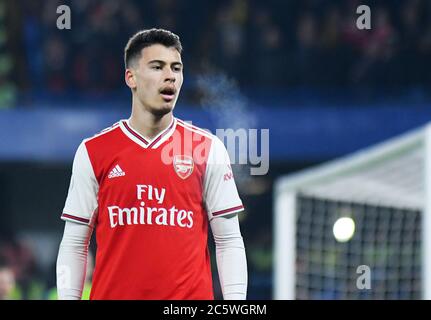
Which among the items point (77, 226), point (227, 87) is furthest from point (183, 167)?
point (227, 87)

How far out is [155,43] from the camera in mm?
3803

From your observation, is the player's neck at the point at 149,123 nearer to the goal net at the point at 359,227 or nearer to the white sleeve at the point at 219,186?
the white sleeve at the point at 219,186

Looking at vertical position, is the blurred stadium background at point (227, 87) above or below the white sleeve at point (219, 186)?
above

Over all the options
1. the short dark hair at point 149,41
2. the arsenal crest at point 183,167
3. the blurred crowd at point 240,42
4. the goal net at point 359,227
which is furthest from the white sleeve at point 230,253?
the blurred crowd at point 240,42

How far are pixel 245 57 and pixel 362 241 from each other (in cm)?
429

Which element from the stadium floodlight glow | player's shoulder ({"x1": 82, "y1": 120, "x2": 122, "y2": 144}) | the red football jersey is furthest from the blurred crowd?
the red football jersey

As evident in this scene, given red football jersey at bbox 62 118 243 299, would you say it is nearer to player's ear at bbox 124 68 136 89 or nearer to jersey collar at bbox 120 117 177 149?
jersey collar at bbox 120 117 177 149

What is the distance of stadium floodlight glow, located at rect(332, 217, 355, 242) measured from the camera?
10.4m

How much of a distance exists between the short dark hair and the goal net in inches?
136

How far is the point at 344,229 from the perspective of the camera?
11180mm

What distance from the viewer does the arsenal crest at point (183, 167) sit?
3.85 metres

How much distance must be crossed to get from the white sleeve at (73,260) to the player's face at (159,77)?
463mm

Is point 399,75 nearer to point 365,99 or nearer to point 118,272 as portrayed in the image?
point 365,99

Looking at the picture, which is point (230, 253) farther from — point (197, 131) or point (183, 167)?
point (197, 131)
